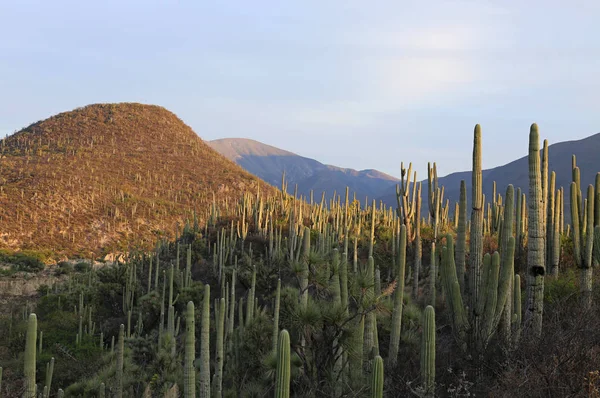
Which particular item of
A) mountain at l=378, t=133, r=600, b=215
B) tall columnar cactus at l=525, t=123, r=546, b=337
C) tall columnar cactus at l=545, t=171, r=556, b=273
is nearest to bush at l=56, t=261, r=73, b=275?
tall columnar cactus at l=545, t=171, r=556, b=273

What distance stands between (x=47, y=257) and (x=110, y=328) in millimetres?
15981

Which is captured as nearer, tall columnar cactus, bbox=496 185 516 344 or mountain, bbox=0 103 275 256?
tall columnar cactus, bbox=496 185 516 344

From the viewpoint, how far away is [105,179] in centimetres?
4272

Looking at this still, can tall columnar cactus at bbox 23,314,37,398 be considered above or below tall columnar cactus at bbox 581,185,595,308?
below

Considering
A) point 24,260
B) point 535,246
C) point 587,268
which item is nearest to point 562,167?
point 24,260

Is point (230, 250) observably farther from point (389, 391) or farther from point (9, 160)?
point (9, 160)

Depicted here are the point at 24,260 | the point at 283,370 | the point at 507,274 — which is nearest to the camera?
the point at 283,370

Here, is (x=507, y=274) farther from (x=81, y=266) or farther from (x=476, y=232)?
(x=81, y=266)

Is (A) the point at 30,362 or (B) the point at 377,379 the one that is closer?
(B) the point at 377,379

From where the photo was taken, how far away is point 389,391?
562 cm

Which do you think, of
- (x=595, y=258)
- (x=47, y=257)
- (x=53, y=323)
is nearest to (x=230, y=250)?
(x=53, y=323)

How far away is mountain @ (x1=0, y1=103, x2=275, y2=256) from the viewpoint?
114 ft

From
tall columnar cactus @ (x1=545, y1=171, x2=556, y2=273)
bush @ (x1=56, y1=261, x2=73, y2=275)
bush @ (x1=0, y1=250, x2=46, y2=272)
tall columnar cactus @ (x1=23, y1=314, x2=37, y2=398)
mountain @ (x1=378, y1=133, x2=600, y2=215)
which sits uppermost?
mountain @ (x1=378, y1=133, x2=600, y2=215)

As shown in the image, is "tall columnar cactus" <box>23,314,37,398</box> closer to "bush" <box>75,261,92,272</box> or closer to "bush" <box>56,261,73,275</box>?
"bush" <box>56,261,73,275</box>
